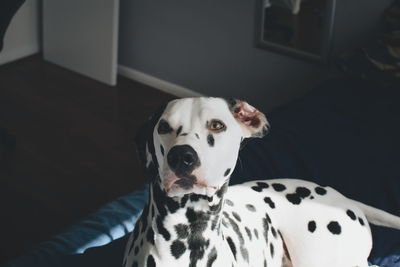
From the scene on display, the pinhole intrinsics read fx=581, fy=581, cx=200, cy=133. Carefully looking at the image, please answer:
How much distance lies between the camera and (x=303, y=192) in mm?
1621

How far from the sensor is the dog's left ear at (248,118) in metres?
1.27

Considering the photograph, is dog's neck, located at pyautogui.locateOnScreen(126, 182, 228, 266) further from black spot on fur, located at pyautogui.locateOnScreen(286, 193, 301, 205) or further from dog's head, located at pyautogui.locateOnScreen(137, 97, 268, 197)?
black spot on fur, located at pyautogui.locateOnScreen(286, 193, 301, 205)

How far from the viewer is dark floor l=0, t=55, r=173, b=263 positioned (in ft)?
8.69

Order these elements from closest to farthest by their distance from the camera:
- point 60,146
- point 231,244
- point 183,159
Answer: point 183,159 < point 231,244 < point 60,146

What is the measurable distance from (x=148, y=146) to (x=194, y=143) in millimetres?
171

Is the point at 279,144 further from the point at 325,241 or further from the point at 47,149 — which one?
the point at 47,149

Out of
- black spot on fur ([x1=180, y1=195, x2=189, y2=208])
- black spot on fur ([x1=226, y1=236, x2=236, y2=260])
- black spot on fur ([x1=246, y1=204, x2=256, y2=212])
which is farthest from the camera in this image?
black spot on fur ([x1=246, y1=204, x2=256, y2=212])

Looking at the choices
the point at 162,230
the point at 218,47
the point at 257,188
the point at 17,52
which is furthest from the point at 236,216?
the point at 17,52

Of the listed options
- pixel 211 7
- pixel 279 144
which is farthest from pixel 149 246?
pixel 211 7

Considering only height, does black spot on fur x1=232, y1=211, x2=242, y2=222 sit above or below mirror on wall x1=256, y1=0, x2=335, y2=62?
below

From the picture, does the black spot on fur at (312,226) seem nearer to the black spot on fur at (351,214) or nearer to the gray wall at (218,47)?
the black spot on fur at (351,214)

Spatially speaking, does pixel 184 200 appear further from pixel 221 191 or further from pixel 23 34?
pixel 23 34

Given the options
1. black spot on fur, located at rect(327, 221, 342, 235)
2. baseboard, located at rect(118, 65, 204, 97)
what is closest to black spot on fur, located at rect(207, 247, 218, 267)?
black spot on fur, located at rect(327, 221, 342, 235)

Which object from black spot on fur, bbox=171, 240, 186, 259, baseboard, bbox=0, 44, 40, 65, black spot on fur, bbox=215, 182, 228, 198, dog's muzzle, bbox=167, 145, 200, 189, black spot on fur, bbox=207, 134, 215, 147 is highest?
black spot on fur, bbox=207, 134, 215, 147
